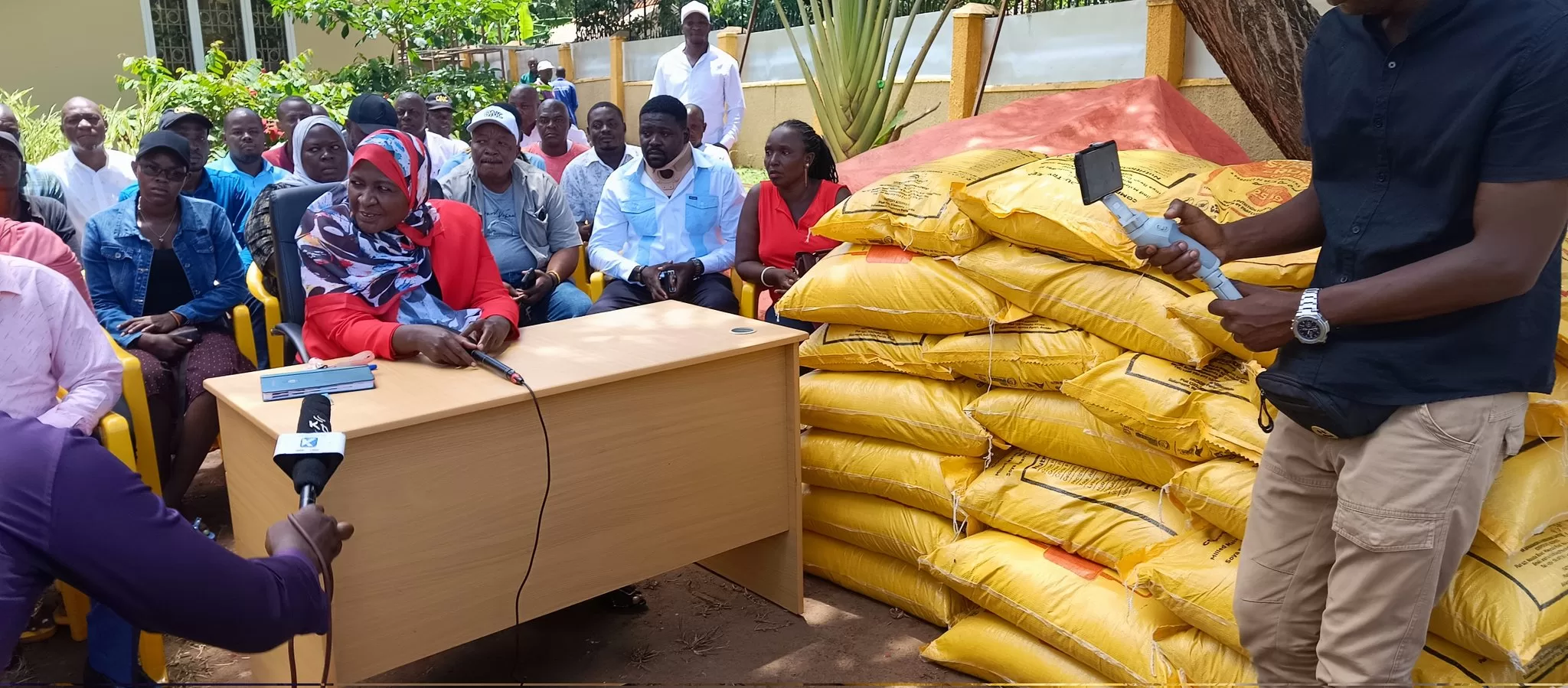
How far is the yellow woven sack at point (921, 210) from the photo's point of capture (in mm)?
3064

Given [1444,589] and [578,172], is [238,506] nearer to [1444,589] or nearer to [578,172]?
[1444,589]

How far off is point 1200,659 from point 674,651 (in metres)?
1.43

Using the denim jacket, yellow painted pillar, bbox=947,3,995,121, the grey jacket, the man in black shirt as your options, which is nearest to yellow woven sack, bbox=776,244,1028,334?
the man in black shirt

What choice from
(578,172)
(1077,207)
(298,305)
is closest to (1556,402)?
(1077,207)

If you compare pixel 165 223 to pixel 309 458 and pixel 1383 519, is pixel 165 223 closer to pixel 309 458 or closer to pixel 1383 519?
pixel 309 458

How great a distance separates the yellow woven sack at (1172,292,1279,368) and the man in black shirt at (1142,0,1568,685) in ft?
1.73

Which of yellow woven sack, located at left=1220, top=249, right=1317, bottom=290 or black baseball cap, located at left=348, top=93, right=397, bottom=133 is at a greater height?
black baseball cap, located at left=348, top=93, right=397, bottom=133

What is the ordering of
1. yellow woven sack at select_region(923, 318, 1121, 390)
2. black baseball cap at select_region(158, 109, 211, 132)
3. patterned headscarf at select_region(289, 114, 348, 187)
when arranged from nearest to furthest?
yellow woven sack at select_region(923, 318, 1121, 390) < patterned headscarf at select_region(289, 114, 348, 187) < black baseball cap at select_region(158, 109, 211, 132)

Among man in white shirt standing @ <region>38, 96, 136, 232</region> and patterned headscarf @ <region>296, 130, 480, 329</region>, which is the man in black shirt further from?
man in white shirt standing @ <region>38, 96, 136, 232</region>

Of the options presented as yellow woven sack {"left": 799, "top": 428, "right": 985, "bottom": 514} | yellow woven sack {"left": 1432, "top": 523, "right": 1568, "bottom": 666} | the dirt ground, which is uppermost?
yellow woven sack {"left": 1432, "top": 523, "right": 1568, "bottom": 666}

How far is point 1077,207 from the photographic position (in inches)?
107

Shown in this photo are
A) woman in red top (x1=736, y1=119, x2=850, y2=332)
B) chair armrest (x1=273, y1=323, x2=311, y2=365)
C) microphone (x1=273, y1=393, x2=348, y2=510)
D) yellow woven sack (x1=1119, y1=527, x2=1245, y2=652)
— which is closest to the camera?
microphone (x1=273, y1=393, x2=348, y2=510)

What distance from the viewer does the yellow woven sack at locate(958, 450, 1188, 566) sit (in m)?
2.71

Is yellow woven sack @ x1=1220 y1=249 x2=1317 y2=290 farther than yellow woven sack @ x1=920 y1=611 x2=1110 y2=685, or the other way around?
yellow woven sack @ x1=920 y1=611 x2=1110 y2=685
